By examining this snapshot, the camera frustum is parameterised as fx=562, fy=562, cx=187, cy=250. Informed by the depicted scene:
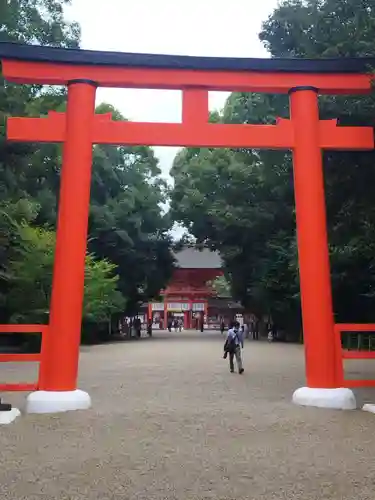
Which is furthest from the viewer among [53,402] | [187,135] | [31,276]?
[31,276]

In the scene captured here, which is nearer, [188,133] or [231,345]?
[188,133]

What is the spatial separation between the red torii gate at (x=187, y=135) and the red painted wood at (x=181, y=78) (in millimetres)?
16

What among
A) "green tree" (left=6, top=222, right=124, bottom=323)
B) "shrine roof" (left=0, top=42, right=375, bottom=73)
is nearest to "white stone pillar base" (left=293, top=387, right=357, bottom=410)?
"shrine roof" (left=0, top=42, right=375, bottom=73)

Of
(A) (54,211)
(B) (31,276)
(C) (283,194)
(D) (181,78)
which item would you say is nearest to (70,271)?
(D) (181,78)

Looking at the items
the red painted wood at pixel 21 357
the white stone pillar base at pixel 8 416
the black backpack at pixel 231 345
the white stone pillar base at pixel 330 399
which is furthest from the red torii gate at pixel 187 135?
the black backpack at pixel 231 345

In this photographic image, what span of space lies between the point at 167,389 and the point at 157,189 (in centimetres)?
2838

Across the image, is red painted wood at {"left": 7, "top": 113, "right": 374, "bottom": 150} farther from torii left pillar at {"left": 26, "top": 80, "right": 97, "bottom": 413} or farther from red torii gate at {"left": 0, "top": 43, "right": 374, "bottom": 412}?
torii left pillar at {"left": 26, "top": 80, "right": 97, "bottom": 413}

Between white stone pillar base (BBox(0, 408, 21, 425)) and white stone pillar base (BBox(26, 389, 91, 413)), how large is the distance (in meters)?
0.31

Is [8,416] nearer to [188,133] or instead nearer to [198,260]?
[188,133]

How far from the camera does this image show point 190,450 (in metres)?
5.83

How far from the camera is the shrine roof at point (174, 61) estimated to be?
Result: 888 centimetres

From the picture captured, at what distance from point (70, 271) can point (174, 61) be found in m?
3.76

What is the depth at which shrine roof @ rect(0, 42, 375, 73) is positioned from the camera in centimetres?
888

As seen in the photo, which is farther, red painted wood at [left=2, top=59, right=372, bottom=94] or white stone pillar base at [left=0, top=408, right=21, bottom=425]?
red painted wood at [left=2, top=59, right=372, bottom=94]
